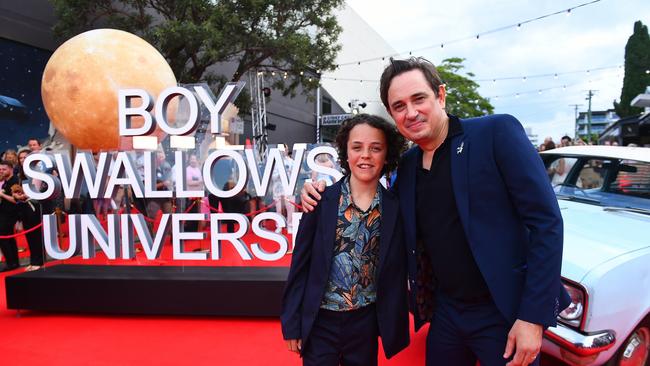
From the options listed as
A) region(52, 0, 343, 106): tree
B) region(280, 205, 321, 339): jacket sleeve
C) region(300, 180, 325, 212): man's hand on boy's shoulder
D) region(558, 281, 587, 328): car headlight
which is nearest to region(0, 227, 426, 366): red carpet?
region(558, 281, 587, 328): car headlight

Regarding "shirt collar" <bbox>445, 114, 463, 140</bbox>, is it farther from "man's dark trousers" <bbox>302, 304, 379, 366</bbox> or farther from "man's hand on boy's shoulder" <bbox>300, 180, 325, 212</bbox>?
"man's dark trousers" <bbox>302, 304, 379, 366</bbox>

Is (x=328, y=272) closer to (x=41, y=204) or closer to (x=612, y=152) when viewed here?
(x=612, y=152)

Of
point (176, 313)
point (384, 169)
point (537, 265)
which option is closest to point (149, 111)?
point (176, 313)

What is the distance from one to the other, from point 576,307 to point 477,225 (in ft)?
4.36

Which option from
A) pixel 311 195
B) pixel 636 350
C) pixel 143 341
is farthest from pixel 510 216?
pixel 143 341

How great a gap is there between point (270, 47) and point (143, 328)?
1159 cm

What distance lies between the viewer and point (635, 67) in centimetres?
3259

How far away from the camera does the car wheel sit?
259 cm

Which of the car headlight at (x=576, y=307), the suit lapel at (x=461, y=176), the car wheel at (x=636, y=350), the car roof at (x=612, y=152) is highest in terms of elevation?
the car roof at (x=612, y=152)

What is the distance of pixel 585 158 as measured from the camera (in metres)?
4.13

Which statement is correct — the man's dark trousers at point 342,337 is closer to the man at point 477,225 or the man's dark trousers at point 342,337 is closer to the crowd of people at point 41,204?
the man at point 477,225

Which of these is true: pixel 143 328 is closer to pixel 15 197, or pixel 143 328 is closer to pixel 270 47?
pixel 15 197

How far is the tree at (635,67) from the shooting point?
106 ft

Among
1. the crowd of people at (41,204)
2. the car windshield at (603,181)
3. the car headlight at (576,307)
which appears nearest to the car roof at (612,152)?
the car windshield at (603,181)
